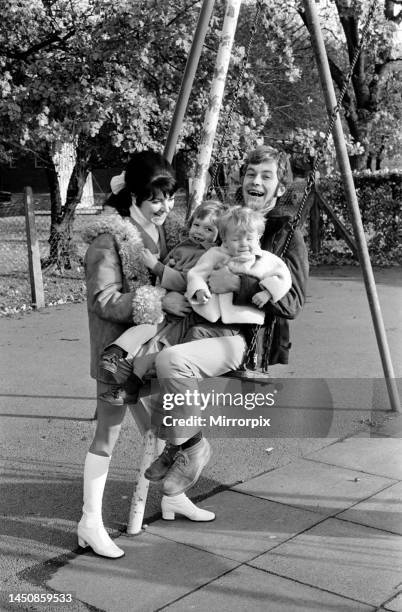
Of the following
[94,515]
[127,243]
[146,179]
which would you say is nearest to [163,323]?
[127,243]

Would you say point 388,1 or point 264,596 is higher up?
point 388,1

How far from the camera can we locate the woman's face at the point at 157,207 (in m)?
3.55

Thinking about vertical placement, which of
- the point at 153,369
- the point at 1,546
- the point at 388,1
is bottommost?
the point at 1,546

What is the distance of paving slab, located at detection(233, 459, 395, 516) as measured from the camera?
13.3 ft

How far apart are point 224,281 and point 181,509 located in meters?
1.17

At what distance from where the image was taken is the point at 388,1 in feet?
57.8

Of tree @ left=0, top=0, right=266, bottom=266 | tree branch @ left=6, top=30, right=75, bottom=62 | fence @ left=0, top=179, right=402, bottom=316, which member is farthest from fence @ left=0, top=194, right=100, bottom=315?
tree branch @ left=6, top=30, right=75, bottom=62

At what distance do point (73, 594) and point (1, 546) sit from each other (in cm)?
61

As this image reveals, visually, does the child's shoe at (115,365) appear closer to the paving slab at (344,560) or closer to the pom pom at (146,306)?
the pom pom at (146,306)

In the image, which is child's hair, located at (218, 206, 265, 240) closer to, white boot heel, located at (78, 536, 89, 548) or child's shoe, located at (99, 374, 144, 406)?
child's shoe, located at (99, 374, 144, 406)

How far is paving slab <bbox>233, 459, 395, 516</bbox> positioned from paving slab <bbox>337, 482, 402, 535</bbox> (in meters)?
0.05

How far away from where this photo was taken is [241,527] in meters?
3.77

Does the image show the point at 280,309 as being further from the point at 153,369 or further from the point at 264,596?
the point at 264,596

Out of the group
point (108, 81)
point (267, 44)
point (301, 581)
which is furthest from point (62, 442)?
point (267, 44)
